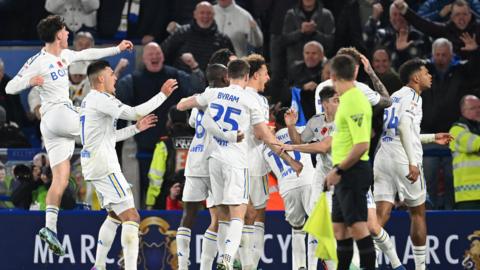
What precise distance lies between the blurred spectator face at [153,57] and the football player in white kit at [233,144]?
426 centimetres

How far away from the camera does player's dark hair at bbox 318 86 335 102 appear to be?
13610 mm

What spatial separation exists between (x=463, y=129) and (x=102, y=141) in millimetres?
5230

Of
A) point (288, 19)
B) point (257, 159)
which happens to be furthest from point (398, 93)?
point (288, 19)

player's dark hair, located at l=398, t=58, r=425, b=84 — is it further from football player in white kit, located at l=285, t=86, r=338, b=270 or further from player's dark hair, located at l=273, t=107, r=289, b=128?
player's dark hair, located at l=273, t=107, r=289, b=128

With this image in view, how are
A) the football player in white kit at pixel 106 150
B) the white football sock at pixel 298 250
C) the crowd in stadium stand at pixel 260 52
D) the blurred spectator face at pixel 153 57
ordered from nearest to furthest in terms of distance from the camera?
the football player in white kit at pixel 106 150 < the white football sock at pixel 298 250 < the crowd in stadium stand at pixel 260 52 < the blurred spectator face at pixel 153 57

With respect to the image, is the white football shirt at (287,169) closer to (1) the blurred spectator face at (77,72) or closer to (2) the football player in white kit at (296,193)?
(2) the football player in white kit at (296,193)

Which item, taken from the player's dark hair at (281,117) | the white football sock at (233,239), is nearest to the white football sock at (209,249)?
the white football sock at (233,239)

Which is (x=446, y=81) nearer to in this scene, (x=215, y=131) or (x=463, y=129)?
(x=463, y=129)

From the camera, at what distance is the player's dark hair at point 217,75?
1428 centimetres

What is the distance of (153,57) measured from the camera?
59.7 ft

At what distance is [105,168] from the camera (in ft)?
45.4

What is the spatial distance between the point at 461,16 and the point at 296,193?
16.3ft

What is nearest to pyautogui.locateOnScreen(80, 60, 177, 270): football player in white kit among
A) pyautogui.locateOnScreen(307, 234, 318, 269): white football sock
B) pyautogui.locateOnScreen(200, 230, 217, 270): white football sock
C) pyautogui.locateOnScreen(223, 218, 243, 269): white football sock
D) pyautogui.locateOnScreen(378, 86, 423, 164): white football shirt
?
pyautogui.locateOnScreen(200, 230, 217, 270): white football sock

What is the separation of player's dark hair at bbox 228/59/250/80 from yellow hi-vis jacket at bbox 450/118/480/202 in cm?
409
